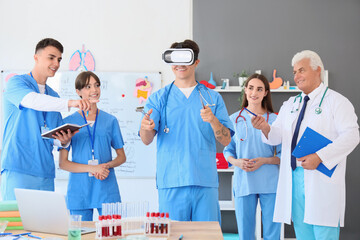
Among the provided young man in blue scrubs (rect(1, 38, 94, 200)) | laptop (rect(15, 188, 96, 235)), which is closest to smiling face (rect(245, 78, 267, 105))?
young man in blue scrubs (rect(1, 38, 94, 200))

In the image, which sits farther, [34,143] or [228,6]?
[228,6]

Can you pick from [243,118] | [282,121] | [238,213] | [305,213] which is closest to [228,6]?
[243,118]

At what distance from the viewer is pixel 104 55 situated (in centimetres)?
465

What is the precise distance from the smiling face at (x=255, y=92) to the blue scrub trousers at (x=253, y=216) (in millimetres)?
714

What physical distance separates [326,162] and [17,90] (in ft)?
6.13

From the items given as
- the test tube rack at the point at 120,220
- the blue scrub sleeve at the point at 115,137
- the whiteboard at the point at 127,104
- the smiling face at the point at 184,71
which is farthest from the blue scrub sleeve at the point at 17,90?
the whiteboard at the point at 127,104

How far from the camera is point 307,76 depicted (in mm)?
2604

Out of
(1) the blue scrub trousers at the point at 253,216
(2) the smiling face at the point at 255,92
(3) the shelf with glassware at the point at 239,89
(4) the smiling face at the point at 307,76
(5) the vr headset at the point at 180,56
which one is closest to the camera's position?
(5) the vr headset at the point at 180,56

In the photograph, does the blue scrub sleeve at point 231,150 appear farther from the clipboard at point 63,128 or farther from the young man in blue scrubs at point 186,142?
the clipboard at point 63,128

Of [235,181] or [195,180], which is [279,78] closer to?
[235,181]

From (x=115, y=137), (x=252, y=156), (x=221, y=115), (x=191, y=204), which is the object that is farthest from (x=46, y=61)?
(x=252, y=156)

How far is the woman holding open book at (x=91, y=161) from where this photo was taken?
2.70 metres

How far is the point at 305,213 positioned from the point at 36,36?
3567 mm

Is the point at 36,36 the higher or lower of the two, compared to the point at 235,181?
higher
